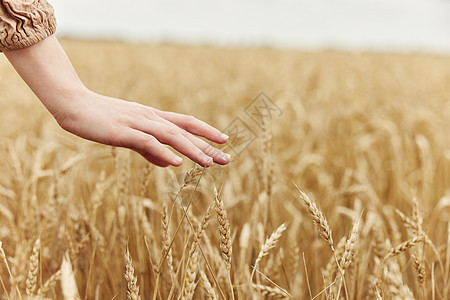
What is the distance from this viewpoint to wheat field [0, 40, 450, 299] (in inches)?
34.1

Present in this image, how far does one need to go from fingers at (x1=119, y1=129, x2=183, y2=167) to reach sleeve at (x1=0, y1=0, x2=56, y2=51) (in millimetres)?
307

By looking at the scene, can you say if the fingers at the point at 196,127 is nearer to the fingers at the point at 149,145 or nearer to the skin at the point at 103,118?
the skin at the point at 103,118

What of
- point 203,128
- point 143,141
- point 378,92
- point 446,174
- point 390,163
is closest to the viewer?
point 143,141

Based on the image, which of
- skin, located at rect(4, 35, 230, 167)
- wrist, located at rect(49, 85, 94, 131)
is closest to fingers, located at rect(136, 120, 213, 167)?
skin, located at rect(4, 35, 230, 167)

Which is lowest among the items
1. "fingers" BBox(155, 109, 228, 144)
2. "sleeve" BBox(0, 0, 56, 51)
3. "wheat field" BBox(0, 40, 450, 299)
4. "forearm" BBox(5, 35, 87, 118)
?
"wheat field" BBox(0, 40, 450, 299)

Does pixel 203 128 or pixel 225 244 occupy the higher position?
pixel 203 128

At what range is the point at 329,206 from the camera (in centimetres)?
170

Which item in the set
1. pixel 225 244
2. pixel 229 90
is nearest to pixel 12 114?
pixel 229 90

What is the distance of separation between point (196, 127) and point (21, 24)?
43cm

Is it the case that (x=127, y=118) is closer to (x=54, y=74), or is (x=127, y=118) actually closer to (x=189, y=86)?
(x=54, y=74)

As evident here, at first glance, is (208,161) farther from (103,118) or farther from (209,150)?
(103,118)

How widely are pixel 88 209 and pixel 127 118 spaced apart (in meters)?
0.52

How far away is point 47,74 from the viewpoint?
94cm

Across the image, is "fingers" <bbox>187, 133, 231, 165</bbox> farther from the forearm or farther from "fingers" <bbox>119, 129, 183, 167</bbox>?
the forearm
